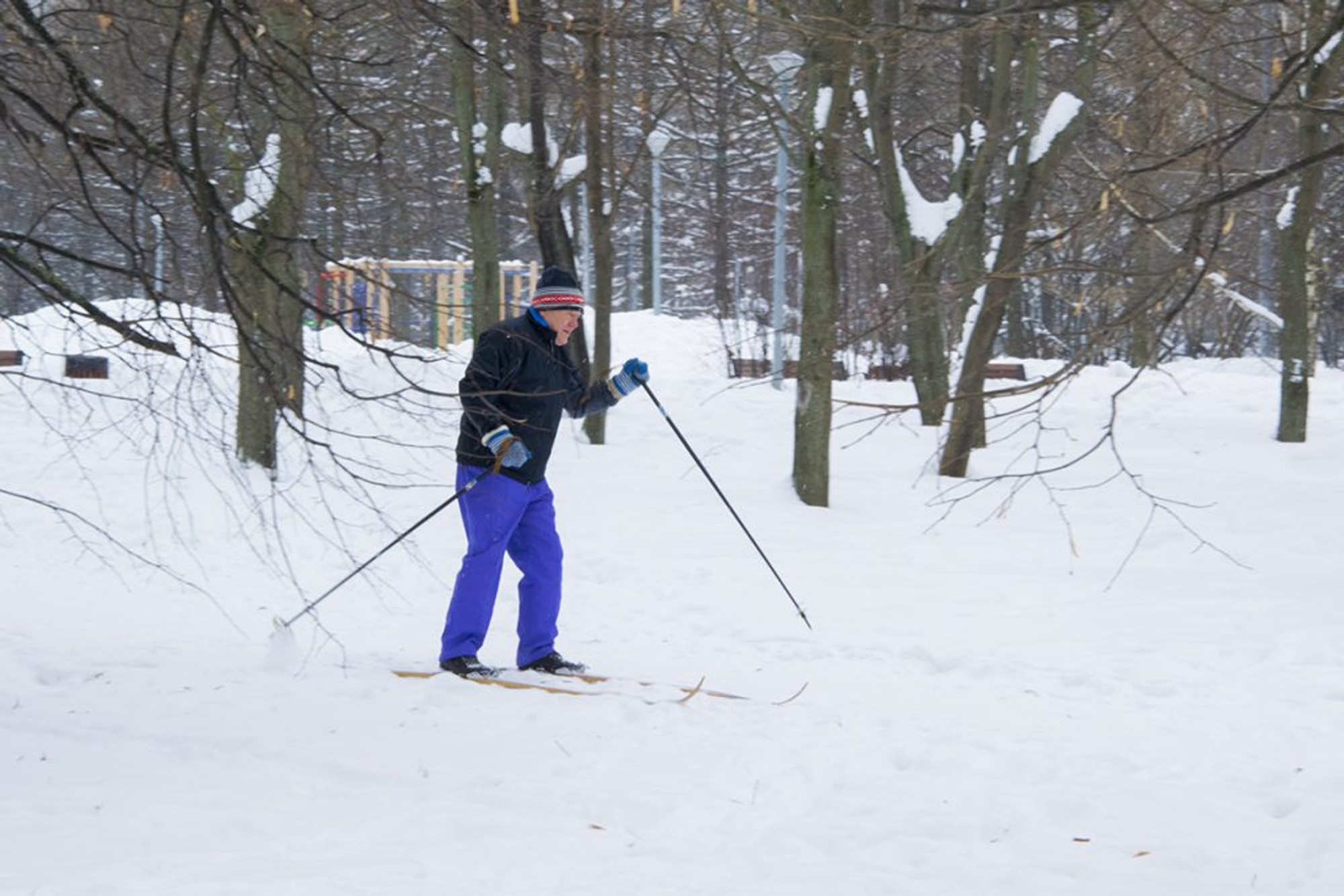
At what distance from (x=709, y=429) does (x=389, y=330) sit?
505 inches

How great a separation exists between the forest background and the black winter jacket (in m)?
0.35

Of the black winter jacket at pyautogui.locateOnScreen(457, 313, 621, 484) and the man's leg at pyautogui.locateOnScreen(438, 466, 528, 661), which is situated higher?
the black winter jacket at pyautogui.locateOnScreen(457, 313, 621, 484)

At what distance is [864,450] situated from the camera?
1574cm

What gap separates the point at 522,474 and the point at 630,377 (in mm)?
772

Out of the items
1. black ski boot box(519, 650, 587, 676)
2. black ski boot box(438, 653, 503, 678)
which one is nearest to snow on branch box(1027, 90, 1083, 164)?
black ski boot box(519, 650, 587, 676)

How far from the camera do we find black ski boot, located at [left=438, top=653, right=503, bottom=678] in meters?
6.76

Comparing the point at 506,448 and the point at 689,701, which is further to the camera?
the point at 506,448

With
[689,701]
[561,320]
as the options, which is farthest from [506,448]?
[689,701]

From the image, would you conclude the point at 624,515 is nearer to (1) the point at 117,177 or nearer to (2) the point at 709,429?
(2) the point at 709,429

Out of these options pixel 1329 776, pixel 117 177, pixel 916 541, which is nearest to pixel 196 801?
pixel 117 177

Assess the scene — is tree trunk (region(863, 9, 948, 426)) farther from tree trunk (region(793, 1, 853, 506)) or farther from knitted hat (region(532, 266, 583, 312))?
knitted hat (region(532, 266, 583, 312))

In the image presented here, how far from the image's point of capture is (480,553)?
22.0ft

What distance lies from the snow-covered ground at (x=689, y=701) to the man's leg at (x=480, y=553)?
1.27ft

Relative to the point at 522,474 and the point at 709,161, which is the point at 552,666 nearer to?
the point at 522,474
